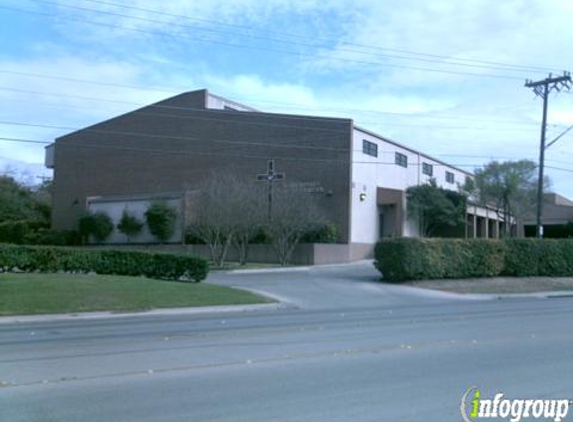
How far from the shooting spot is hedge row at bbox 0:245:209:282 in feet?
90.2

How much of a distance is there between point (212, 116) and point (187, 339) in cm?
3897

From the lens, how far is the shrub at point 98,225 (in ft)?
169

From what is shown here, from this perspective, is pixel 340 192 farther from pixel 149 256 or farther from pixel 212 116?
pixel 149 256

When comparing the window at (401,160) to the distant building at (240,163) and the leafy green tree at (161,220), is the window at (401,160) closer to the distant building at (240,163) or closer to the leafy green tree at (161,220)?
the distant building at (240,163)

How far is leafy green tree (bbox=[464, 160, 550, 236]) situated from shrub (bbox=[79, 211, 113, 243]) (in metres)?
28.5

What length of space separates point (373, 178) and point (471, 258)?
14.2 meters

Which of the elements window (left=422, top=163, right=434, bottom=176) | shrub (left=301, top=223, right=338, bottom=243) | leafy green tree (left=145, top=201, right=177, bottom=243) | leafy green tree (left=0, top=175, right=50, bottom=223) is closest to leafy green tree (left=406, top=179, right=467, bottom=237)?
window (left=422, top=163, right=434, bottom=176)

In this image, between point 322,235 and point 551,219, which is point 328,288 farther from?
point 551,219

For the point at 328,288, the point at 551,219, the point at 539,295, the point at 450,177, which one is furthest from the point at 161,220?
the point at 551,219

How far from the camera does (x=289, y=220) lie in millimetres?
39406

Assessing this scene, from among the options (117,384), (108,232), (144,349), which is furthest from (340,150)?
(117,384)

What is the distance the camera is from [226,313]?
2078 cm

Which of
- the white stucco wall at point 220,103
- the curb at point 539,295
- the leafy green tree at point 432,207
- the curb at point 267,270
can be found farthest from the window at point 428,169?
the curb at point 539,295

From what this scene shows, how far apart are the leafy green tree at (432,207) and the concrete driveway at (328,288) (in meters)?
13.1
